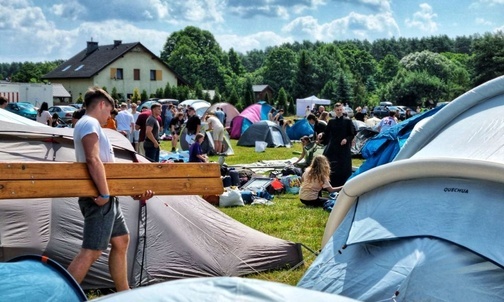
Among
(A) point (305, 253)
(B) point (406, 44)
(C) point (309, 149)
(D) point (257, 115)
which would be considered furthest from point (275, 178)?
(B) point (406, 44)

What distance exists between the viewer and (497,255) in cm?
391

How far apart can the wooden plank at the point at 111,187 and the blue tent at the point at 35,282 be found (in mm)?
750

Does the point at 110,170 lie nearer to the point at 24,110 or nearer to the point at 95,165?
the point at 95,165

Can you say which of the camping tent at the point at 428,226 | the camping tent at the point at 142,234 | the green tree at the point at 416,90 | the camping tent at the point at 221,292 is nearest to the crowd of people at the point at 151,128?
the camping tent at the point at 142,234

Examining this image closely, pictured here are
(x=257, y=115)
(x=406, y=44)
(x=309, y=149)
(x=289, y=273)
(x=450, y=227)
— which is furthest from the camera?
(x=406, y=44)

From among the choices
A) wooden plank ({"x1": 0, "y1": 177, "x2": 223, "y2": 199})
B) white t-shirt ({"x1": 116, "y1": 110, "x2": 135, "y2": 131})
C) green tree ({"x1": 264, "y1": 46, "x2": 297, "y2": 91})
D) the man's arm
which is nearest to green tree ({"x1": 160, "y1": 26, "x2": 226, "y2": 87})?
green tree ({"x1": 264, "y1": 46, "x2": 297, "y2": 91})

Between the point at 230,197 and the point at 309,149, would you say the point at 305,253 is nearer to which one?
the point at 230,197

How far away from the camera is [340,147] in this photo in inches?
450

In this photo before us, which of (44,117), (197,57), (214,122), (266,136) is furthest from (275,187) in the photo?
(197,57)

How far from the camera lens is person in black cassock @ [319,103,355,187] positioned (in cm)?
1138

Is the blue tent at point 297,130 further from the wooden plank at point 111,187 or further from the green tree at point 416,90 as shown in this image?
the green tree at point 416,90

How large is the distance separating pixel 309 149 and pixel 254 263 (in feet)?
22.8

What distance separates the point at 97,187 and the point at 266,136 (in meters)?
17.8

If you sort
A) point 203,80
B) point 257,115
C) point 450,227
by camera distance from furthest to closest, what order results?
point 203,80 → point 257,115 → point 450,227
